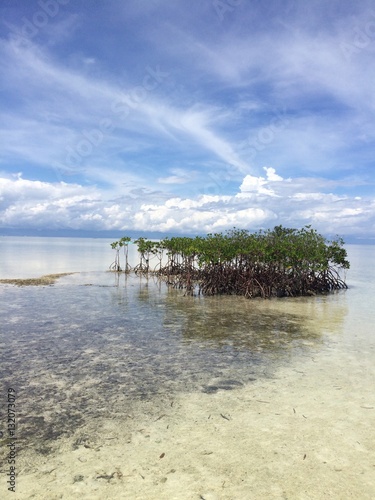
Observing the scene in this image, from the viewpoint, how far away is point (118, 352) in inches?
392

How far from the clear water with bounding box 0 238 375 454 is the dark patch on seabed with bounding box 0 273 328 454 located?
23mm

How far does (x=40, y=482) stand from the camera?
4523 millimetres

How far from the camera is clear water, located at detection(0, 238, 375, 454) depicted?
691 cm

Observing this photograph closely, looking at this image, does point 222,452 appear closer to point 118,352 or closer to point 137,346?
point 118,352

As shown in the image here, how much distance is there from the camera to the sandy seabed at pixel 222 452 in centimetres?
446

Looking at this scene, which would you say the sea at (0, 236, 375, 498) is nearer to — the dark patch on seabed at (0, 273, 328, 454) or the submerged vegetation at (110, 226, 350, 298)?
the dark patch on seabed at (0, 273, 328, 454)

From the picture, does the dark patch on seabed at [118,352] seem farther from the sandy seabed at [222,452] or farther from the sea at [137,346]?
the sandy seabed at [222,452]

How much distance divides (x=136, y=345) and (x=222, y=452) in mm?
5762

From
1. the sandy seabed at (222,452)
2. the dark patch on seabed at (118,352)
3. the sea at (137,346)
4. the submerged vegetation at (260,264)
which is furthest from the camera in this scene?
the submerged vegetation at (260,264)

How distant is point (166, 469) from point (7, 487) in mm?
1830

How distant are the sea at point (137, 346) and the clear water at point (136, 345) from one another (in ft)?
0.08

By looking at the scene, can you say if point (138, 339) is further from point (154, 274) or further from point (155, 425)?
point (154, 274)

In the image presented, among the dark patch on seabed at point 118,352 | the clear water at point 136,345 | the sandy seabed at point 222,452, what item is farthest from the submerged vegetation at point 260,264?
the sandy seabed at point 222,452

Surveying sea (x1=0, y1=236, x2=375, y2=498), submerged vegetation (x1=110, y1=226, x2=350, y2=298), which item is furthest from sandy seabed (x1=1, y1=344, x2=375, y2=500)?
submerged vegetation (x1=110, y1=226, x2=350, y2=298)
